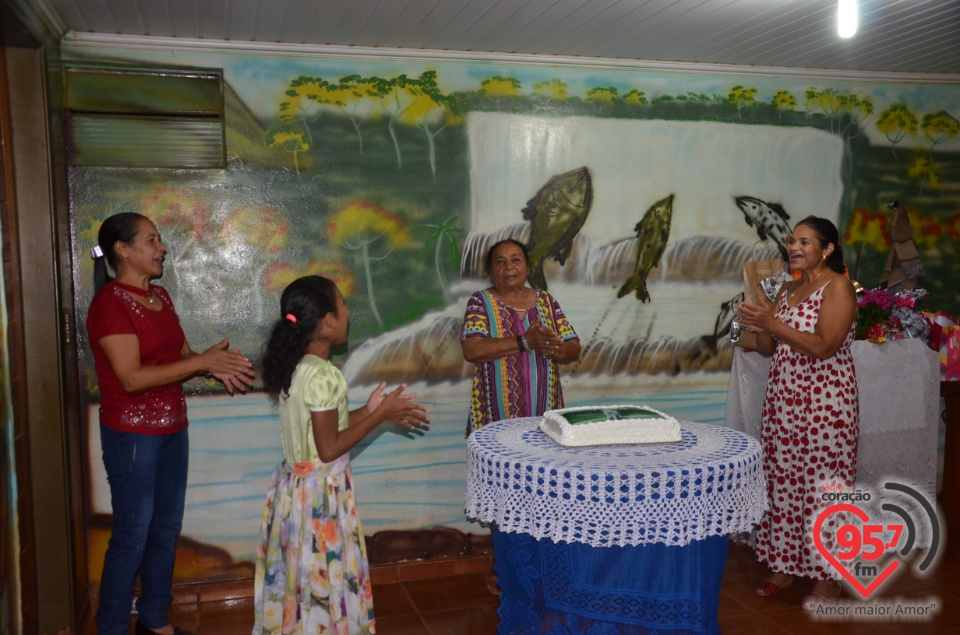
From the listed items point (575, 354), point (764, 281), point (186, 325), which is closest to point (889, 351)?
point (764, 281)

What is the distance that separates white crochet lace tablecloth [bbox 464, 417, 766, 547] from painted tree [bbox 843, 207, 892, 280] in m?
2.71

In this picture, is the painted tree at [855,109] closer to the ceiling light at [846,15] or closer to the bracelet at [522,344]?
the ceiling light at [846,15]

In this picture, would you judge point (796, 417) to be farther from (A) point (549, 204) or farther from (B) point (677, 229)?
(A) point (549, 204)

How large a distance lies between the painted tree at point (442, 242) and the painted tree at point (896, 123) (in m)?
2.78

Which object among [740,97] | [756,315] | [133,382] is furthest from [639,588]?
[740,97]

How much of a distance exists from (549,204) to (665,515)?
2.31 m

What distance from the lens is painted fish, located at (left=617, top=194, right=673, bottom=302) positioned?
14.9 ft

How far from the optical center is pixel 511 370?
374cm

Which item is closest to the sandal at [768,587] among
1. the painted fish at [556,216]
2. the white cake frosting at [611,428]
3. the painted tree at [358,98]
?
the white cake frosting at [611,428]

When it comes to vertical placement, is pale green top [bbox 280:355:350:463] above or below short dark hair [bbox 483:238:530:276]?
below

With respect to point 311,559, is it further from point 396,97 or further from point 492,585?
point 396,97

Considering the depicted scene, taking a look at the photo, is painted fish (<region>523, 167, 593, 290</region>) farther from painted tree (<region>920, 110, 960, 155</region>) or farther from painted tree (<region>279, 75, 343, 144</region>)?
painted tree (<region>920, 110, 960, 155</region>)

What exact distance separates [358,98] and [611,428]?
229cm

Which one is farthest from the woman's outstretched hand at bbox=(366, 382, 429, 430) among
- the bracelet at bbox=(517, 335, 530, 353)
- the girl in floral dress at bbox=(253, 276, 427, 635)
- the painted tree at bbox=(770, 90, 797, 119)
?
the painted tree at bbox=(770, 90, 797, 119)
